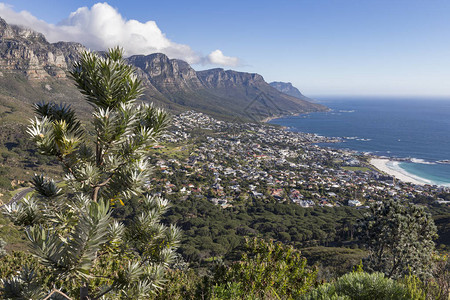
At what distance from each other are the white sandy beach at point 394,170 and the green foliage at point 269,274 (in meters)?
75.5

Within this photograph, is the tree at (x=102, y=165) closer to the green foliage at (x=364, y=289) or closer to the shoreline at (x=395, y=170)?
the green foliage at (x=364, y=289)

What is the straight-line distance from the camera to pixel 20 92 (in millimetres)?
110875

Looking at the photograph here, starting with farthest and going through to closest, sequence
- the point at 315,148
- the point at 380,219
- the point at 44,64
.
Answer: the point at 44,64, the point at 315,148, the point at 380,219

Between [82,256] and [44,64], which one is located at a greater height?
[44,64]

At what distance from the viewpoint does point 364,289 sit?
387cm

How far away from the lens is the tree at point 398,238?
1166 centimetres

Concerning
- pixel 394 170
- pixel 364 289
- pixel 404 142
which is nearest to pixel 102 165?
pixel 364 289

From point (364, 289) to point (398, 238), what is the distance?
1035 centimetres

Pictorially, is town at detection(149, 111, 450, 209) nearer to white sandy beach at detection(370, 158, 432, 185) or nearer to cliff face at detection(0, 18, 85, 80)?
white sandy beach at detection(370, 158, 432, 185)

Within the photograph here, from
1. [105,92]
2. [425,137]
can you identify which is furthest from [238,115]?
[105,92]

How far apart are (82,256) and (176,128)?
124690 mm

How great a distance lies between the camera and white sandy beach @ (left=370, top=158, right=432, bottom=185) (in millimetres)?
65250

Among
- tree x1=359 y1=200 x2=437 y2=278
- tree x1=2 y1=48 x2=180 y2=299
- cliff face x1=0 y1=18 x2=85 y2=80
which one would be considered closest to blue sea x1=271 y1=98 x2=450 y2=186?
tree x1=359 y1=200 x2=437 y2=278

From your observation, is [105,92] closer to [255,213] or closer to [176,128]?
[255,213]
